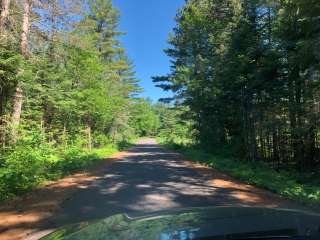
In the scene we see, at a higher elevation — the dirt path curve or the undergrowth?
the undergrowth

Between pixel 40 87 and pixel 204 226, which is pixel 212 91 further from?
pixel 204 226

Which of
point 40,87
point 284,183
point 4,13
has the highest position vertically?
point 4,13

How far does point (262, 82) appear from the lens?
64.2ft

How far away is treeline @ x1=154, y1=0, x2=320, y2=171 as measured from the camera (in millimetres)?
15688

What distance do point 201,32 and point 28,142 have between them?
Result: 21.2 metres

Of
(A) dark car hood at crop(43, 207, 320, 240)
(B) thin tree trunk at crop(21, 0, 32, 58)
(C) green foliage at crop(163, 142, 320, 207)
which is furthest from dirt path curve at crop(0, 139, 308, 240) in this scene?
(B) thin tree trunk at crop(21, 0, 32, 58)

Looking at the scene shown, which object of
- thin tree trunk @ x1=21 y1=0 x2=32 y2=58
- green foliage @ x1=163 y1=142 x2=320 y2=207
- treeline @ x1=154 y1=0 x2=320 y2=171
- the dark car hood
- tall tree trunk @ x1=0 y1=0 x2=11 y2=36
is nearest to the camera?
the dark car hood

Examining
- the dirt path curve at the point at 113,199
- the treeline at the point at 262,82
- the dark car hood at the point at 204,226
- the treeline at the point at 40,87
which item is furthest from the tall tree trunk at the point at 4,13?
the dark car hood at the point at 204,226

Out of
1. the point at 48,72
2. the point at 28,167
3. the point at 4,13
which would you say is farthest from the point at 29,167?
the point at 48,72

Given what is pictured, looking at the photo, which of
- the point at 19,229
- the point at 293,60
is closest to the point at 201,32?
the point at 293,60

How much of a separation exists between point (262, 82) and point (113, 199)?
37.0 feet

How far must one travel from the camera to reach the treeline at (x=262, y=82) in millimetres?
15688

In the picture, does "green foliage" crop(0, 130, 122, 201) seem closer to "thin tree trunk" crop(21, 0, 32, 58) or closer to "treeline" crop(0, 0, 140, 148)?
"treeline" crop(0, 0, 140, 148)

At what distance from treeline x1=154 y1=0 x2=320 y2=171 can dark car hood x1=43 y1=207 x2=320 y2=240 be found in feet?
37.2
